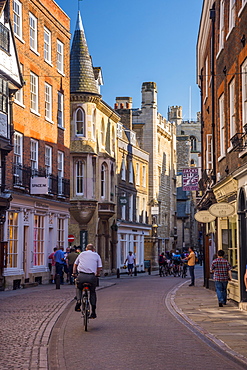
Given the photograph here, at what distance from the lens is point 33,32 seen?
110 ft

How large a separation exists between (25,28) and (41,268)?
1157cm

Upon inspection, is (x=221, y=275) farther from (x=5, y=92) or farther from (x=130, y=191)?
(x=130, y=191)

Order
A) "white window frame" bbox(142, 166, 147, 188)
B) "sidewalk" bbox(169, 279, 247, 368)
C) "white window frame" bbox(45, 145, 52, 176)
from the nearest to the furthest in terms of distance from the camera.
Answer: "sidewalk" bbox(169, 279, 247, 368)
"white window frame" bbox(45, 145, 52, 176)
"white window frame" bbox(142, 166, 147, 188)

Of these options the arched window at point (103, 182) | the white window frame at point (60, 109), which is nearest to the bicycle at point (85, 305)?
the white window frame at point (60, 109)

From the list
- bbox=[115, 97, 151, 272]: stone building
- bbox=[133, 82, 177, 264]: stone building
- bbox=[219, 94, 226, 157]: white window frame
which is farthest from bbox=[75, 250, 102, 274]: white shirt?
bbox=[133, 82, 177, 264]: stone building

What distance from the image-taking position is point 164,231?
71125 mm

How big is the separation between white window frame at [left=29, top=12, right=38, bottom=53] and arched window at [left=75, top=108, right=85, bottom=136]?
11.2 meters

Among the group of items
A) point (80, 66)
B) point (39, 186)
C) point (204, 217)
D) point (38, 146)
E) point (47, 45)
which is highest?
point (80, 66)

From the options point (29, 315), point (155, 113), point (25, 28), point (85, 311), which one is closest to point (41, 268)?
point (25, 28)

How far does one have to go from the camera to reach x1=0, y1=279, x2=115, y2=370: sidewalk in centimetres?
1005

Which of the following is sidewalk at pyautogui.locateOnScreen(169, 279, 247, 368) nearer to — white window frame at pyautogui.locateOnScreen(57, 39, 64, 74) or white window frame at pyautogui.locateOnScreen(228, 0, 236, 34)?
white window frame at pyautogui.locateOnScreen(228, 0, 236, 34)

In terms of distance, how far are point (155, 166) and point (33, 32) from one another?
3490cm

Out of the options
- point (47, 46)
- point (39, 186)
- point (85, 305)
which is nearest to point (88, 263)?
point (85, 305)

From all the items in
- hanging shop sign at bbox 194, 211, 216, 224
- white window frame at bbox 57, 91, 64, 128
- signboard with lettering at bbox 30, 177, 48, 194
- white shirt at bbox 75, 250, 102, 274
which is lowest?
white shirt at bbox 75, 250, 102, 274
